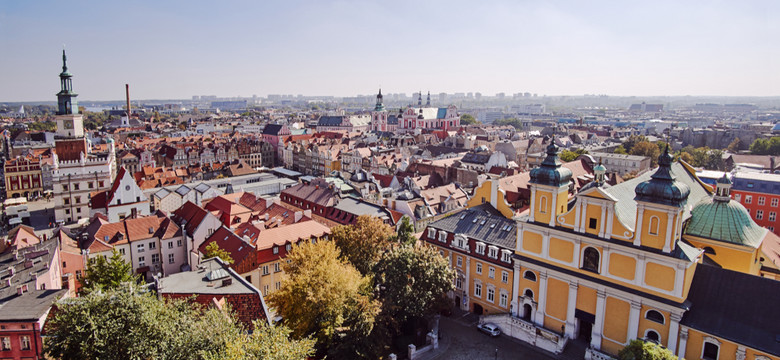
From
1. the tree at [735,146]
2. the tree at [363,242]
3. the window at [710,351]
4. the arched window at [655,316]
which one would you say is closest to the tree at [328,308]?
the tree at [363,242]

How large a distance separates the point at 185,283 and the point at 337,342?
464 inches

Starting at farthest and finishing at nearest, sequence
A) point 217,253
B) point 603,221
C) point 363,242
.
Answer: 1. point 217,253
2. point 363,242
3. point 603,221

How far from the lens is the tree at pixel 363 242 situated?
4028cm

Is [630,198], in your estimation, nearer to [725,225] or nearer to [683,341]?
[725,225]

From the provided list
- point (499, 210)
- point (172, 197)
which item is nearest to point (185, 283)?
point (499, 210)

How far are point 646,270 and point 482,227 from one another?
14.5m

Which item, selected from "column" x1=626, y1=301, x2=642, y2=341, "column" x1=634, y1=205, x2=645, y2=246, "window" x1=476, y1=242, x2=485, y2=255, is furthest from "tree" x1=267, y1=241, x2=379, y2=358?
"column" x1=634, y1=205, x2=645, y2=246

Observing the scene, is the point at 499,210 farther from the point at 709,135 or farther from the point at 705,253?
the point at 709,135

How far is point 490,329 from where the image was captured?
37.1 metres

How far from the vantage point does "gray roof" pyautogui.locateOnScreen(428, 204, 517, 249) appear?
40.4 metres

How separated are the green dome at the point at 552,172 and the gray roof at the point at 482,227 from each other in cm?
639

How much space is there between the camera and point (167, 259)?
165ft

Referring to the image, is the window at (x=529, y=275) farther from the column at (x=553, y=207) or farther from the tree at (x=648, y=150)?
the tree at (x=648, y=150)

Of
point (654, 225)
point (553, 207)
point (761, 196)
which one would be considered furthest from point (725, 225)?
point (761, 196)
